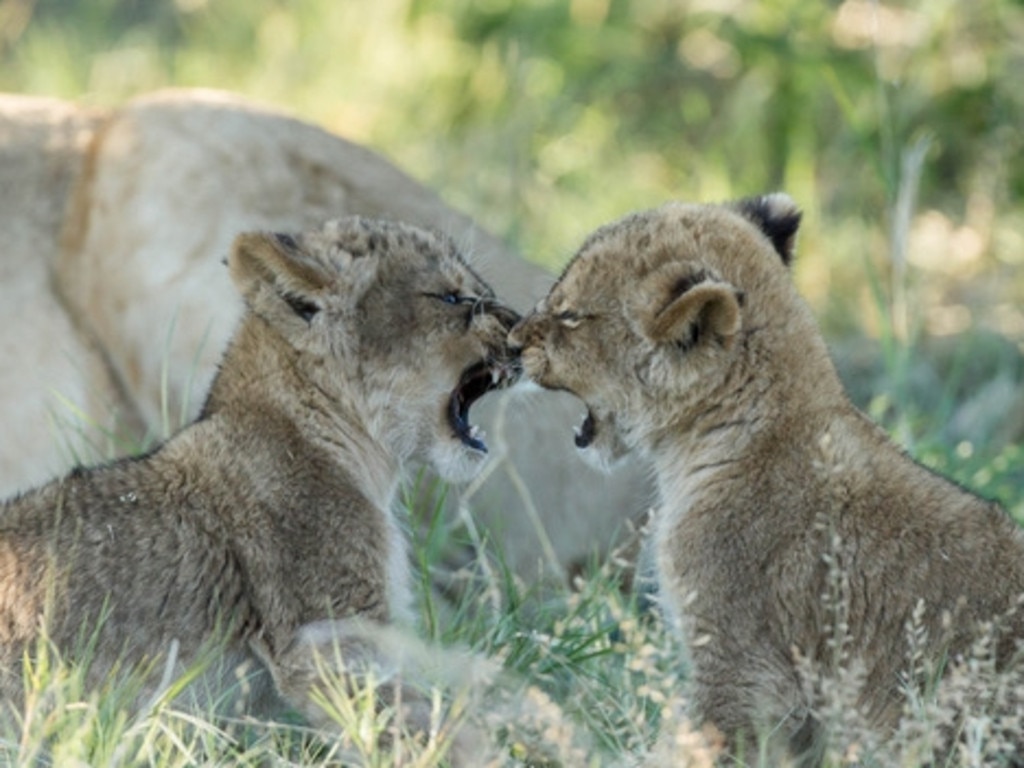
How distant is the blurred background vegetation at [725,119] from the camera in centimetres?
911

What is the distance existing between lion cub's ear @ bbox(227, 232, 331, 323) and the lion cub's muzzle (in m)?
0.39

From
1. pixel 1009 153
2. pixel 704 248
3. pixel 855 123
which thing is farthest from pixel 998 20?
pixel 704 248

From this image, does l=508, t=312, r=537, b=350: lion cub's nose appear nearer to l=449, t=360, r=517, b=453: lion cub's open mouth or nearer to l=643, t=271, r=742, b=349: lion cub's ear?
l=449, t=360, r=517, b=453: lion cub's open mouth

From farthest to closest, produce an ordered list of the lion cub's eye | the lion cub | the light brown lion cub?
the lion cub's eye < the lion cub < the light brown lion cub

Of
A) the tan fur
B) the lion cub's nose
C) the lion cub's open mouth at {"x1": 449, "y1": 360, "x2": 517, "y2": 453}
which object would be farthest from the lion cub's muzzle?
the tan fur

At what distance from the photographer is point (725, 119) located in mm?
9938

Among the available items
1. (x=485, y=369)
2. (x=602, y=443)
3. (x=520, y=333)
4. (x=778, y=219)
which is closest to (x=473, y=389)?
(x=485, y=369)

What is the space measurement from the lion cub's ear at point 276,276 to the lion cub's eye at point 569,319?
0.58 meters

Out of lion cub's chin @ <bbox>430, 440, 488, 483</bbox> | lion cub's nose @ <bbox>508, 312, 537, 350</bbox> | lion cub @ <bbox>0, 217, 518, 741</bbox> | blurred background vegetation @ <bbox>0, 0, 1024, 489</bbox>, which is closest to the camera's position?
lion cub @ <bbox>0, 217, 518, 741</bbox>

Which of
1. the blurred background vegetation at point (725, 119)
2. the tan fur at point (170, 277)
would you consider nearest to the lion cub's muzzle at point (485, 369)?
the tan fur at point (170, 277)

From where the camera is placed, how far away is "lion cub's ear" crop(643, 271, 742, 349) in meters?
4.17

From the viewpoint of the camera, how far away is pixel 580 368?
4512mm

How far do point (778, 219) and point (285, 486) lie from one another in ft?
4.22

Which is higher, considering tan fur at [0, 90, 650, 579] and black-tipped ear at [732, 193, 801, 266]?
black-tipped ear at [732, 193, 801, 266]
